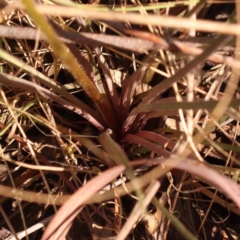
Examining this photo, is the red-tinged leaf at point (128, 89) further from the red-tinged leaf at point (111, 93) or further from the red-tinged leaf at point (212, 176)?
the red-tinged leaf at point (212, 176)

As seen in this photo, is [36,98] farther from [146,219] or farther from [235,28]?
[235,28]

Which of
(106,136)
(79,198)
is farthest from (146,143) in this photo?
(79,198)

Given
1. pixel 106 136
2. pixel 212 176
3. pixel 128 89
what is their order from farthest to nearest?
pixel 128 89 < pixel 106 136 < pixel 212 176

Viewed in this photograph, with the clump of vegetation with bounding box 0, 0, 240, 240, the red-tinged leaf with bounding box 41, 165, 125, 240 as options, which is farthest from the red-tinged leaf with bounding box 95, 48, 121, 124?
the red-tinged leaf with bounding box 41, 165, 125, 240

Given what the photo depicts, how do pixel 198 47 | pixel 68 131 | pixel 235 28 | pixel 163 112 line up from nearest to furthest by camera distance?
pixel 235 28 < pixel 198 47 < pixel 163 112 < pixel 68 131

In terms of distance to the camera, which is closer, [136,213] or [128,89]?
[136,213]

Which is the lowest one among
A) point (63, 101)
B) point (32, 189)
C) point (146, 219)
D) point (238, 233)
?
point (238, 233)

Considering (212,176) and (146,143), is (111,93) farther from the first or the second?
(212,176)

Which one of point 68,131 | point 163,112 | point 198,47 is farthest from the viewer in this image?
point 68,131

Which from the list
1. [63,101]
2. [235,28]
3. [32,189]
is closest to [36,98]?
[63,101]
